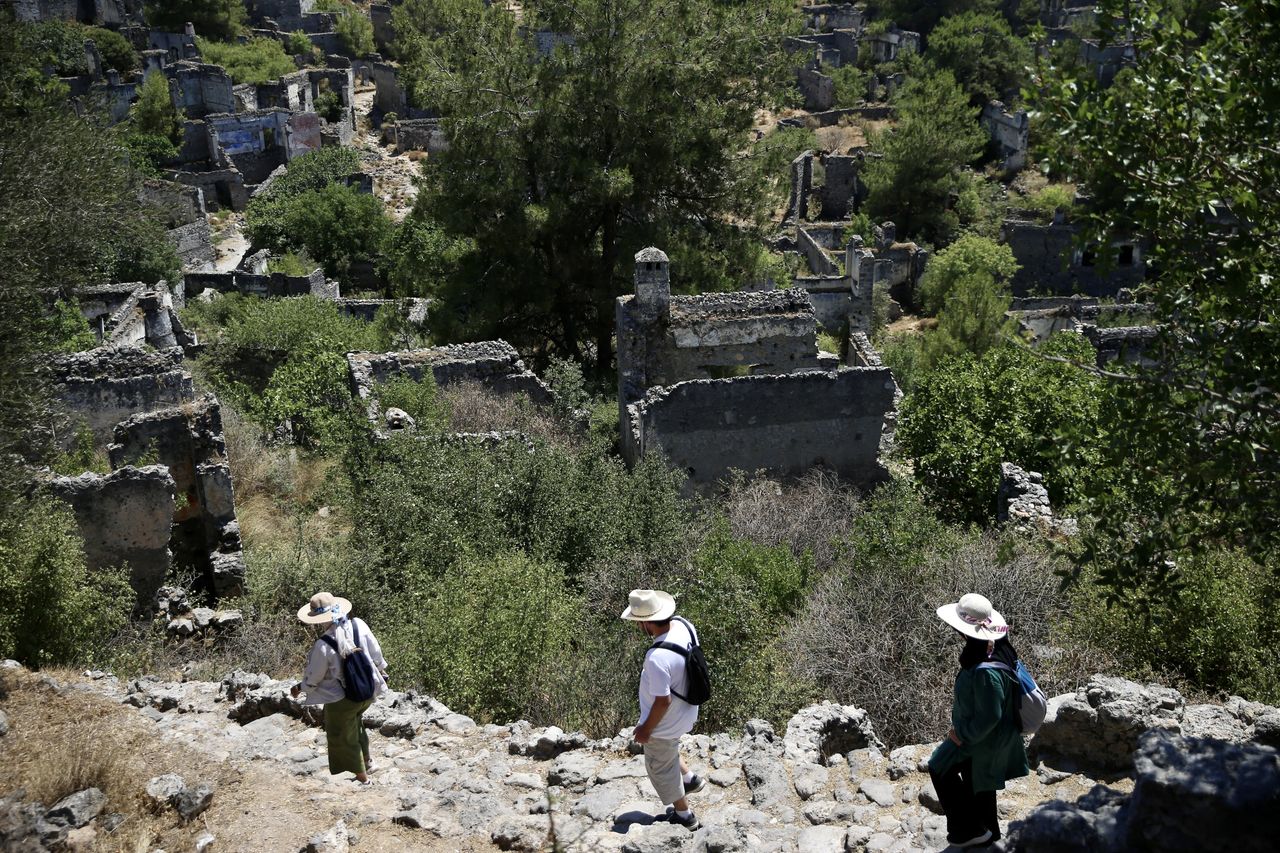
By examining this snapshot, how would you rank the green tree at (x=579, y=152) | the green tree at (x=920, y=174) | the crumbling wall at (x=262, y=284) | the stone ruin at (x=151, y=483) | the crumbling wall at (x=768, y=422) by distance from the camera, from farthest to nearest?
the green tree at (x=920, y=174)
the crumbling wall at (x=262, y=284)
the green tree at (x=579, y=152)
the crumbling wall at (x=768, y=422)
the stone ruin at (x=151, y=483)

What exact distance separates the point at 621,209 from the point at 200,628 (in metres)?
13.1

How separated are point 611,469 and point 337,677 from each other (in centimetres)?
594

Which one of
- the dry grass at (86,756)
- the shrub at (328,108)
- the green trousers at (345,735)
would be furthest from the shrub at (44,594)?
the shrub at (328,108)

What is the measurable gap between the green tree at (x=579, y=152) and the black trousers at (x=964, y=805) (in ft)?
49.1

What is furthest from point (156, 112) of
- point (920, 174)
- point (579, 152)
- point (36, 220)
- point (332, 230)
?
point (36, 220)

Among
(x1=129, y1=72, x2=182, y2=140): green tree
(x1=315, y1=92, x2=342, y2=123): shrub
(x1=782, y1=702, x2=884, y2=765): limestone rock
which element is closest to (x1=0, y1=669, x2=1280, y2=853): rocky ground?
(x1=782, y1=702, x2=884, y2=765): limestone rock

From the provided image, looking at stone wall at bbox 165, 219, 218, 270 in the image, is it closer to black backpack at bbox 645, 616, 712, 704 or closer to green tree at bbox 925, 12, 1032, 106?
black backpack at bbox 645, 616, 712, 704

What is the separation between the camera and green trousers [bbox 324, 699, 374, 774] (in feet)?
20.3

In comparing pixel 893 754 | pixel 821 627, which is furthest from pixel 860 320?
pixel 893 754

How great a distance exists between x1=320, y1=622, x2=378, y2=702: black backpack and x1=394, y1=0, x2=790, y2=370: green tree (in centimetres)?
1400

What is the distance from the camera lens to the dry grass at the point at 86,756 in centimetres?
573

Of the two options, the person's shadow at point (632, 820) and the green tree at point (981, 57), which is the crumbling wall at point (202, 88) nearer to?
the green tree at point (981, 57)

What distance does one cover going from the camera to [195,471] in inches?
465

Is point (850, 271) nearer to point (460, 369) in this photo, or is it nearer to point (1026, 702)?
point (460, 369)
